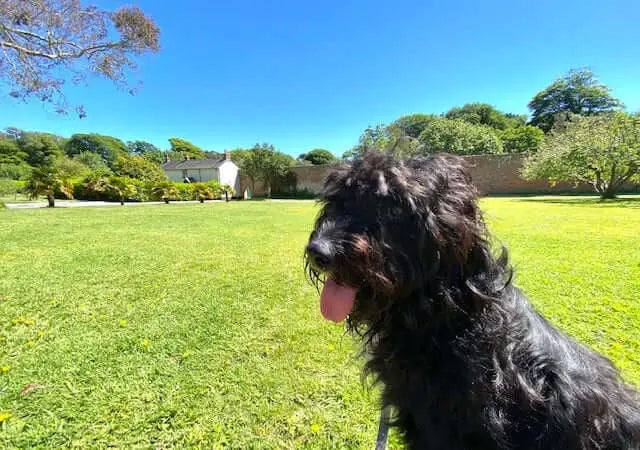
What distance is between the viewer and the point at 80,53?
539 inches

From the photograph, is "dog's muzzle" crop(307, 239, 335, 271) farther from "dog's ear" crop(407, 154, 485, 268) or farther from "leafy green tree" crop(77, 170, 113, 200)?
"leafy green tree" crop(77, 170, 113, 200)

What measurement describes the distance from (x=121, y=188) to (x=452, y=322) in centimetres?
2953

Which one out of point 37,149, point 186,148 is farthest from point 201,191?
point 186,148

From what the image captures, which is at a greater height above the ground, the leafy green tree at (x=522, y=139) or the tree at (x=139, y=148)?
the tree at (x=139, y=148)

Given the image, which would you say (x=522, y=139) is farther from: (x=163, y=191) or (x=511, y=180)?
(x=163, y=191)

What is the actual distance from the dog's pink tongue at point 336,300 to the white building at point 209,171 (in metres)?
45.1

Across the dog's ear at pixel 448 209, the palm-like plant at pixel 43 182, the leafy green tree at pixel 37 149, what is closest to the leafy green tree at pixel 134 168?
the palm-like plant at pixel 43 182

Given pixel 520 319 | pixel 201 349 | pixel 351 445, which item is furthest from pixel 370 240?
pixel 201 349

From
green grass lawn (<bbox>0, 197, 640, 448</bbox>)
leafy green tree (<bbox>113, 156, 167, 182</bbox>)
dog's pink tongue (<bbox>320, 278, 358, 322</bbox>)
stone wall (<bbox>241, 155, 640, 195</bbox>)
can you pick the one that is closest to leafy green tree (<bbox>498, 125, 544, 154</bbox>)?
stone wall (<bbox>241, 155, 640, 195</bbox>)

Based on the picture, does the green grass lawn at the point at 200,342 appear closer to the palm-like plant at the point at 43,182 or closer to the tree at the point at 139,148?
the palm-like plant at the point at 43,182

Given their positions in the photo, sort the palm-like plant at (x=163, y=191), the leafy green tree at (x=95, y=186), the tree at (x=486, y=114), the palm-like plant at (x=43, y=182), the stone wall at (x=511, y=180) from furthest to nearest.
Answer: the tree at (x=486, y=114) < the stone wall at (x=511, y=180) < the palm-like plant at (x=163, y=191) < the leafy green tree at (x=95, y=186) < the palm-like plant at (x=43, y=182)

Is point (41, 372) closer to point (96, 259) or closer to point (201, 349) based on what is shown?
point (201, 349)

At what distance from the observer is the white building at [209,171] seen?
46.2 m

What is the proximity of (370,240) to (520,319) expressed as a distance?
0.87 m
